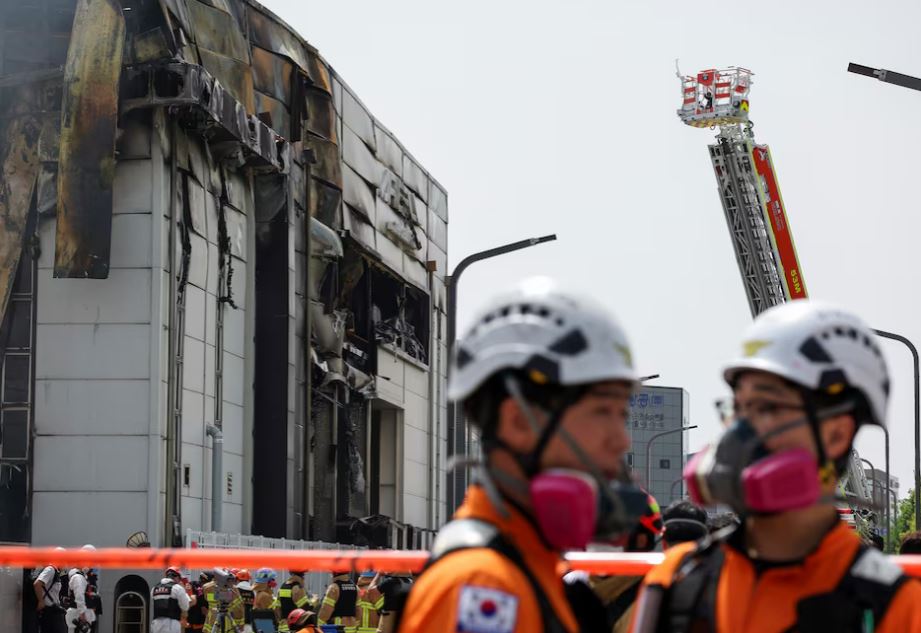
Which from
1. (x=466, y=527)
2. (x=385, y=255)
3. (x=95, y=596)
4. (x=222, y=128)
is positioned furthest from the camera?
(x=385, y=255)

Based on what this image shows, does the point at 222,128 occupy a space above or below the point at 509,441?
above

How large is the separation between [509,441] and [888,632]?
98cm

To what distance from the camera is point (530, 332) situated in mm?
3469

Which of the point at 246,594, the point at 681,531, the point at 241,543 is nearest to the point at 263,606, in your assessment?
the point at 246,594

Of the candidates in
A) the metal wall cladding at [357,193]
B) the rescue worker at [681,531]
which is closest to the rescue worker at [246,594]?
the rescue worker at [681,531]

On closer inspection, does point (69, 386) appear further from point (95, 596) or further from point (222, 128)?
point (95, 596)

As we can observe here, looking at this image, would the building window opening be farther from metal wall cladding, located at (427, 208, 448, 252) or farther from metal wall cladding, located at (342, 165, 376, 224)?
metal wall cladding, located at (427, 208, 448, 252)

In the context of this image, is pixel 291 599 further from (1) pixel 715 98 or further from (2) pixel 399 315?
(1) pixel 715 98

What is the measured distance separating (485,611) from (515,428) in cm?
44

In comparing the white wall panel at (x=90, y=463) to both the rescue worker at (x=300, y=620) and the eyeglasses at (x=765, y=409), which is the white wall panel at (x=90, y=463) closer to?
the rescue worker at (x=300, y=620)

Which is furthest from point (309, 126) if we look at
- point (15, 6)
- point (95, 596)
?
point (95, 596)

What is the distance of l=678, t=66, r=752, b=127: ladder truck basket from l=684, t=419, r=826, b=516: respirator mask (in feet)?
216

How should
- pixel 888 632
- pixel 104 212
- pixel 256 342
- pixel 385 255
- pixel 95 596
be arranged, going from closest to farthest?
pixel 888 632
pixel 95 596
pixel 104 212
pixel 256 342
pixel 385 255

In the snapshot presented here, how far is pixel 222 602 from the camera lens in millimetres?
21375
